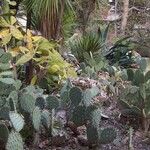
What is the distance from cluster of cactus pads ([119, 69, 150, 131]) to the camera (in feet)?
12.9

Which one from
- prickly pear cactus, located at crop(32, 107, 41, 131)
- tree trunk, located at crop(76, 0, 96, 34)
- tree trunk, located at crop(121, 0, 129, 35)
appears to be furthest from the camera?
tree trunk, located at crop(121, 0, 129, 35)

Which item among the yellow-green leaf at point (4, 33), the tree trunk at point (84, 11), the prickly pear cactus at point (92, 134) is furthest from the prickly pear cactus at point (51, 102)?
the tree trunk at point (84, 11)

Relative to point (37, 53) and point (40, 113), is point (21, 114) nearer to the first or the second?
point (40, 113)

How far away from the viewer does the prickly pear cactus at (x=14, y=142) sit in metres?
2.99

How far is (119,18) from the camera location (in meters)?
18.4

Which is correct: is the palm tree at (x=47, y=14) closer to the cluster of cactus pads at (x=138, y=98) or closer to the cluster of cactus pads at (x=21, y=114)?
the cluster of cactus pads at (x=138, y=98)

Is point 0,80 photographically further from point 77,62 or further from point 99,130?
point 77,62

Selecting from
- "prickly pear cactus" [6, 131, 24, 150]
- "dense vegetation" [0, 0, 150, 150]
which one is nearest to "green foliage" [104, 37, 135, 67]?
"dense vegetation" [0, 0, 150, 150]

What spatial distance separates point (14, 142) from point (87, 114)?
73cm

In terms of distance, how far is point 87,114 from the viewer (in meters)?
3.51

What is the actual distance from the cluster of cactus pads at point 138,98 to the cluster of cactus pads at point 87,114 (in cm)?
42

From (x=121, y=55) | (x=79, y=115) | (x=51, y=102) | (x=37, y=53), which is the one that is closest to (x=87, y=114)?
(x=79, y=115)

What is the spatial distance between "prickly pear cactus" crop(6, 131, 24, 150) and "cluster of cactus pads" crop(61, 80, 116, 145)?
598 millimetres

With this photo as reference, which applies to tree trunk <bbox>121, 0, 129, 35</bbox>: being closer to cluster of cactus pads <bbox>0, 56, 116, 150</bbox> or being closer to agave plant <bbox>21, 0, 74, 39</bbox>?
agave plant <bbox>21, 0, 74, 39</bbox>
